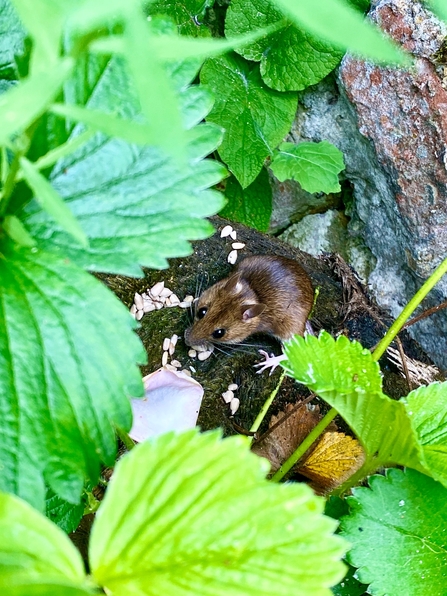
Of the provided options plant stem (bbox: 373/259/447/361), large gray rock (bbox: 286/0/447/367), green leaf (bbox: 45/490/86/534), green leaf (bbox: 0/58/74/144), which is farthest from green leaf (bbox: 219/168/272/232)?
green leaf (bbox: 0/58/74/144)

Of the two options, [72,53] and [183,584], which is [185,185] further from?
[183,584]

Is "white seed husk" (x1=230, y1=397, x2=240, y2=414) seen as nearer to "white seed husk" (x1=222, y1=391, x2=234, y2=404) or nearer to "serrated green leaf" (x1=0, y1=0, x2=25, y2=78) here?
"white seed husk" (x1=222, y1=391, x2=234, y2=404)

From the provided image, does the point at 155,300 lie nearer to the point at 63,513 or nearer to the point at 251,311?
the point at 251,311

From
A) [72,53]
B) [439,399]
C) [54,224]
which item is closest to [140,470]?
[54,224]

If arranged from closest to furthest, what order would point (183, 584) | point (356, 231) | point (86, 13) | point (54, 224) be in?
point (86, 13) → point (183, 584) → point (54, 224) → point (356, 231)

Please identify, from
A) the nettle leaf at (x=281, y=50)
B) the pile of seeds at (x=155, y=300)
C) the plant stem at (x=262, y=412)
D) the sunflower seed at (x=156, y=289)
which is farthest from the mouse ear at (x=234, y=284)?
the nettle leaf at (x=281, y=50)

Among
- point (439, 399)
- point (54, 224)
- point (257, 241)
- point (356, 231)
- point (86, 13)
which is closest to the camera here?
point (86, 13)

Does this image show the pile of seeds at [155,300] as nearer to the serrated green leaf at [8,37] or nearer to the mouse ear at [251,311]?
the mouse ear at [251,311]

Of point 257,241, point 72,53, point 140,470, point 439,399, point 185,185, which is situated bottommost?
point 257,241
